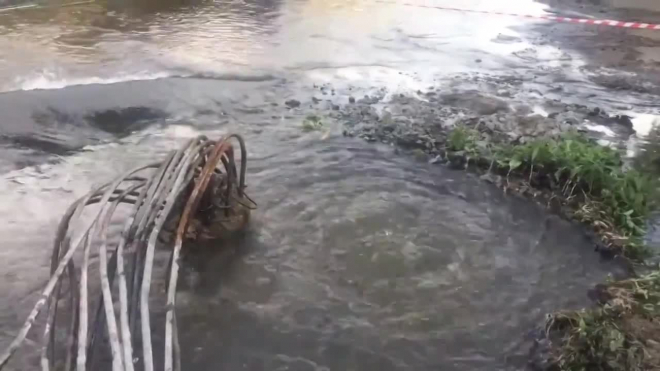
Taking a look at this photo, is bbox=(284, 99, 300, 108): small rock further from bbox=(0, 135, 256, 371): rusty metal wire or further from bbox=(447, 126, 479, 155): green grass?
bbox=(0, 135, 256, 371): rusty metal wire

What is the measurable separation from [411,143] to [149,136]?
2.36 metres

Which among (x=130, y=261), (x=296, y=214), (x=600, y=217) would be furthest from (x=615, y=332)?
(x=130, y=261)

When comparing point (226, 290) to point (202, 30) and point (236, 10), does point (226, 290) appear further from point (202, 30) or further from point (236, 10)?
point (236, 10)

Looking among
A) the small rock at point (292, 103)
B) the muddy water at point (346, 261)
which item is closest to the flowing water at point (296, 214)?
the muddy water at point (346, 261)

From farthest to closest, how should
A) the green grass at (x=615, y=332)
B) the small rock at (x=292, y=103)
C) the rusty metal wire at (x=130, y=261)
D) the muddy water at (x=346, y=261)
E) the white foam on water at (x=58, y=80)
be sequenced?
the white foam on water at (x=58, y=80), the small rock at (x=292, y=103), the muddy water at (x=346, y=261), the green grass at (x=615, y=332), the rusty metal wire at (x=130, y=261)

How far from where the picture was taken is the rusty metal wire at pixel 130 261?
7.84 ft

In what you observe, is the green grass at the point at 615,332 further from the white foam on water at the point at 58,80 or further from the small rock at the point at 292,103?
the white foam on water at the point at 58,80

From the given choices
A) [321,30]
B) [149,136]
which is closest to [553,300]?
[149,136]

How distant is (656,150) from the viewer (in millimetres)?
5449

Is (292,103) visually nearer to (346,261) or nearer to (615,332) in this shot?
(346,261)

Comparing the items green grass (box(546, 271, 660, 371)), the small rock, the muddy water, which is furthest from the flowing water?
green grass (box(546, 271, 660, 371))

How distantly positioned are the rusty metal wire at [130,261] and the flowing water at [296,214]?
25cm

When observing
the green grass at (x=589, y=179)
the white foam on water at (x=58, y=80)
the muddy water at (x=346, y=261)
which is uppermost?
the white foam on water at (x=58, y=80)

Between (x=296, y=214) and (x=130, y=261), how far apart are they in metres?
1.51
